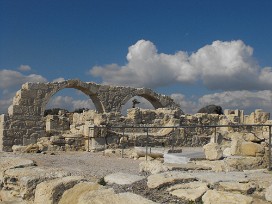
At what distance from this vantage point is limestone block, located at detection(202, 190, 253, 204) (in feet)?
11.0

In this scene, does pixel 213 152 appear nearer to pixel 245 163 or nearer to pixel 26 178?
pixel 245 163

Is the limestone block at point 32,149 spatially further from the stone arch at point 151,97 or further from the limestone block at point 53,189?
the stone arch at point 151,97

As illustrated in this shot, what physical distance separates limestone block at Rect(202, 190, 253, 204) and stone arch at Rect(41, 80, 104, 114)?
17188 millimetres

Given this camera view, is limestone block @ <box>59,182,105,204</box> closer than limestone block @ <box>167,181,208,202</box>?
No

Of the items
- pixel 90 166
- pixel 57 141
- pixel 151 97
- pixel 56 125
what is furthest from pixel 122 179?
pixel 151 97

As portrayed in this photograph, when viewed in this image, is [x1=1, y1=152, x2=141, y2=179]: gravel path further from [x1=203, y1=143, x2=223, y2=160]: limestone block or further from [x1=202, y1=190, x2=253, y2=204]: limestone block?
[x1=202, y1=190, x2=253, y2=204]: limestone block

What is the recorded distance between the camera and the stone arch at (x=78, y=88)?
20062mm

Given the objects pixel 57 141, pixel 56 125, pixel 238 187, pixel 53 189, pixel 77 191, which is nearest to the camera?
pixel 238 187

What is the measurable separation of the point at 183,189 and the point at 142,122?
13765mm

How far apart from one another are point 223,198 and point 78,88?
1933 cm

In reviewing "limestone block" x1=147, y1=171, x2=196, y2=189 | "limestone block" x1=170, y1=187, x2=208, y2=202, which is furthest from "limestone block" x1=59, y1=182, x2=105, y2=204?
"limestone block" x1=170, y1=187, x2=208, y2=202

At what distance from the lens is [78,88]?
22.2m

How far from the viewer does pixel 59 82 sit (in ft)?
67.6

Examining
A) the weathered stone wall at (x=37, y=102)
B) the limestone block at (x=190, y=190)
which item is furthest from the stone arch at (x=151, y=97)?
the limestone block at (x=190, y=190)
